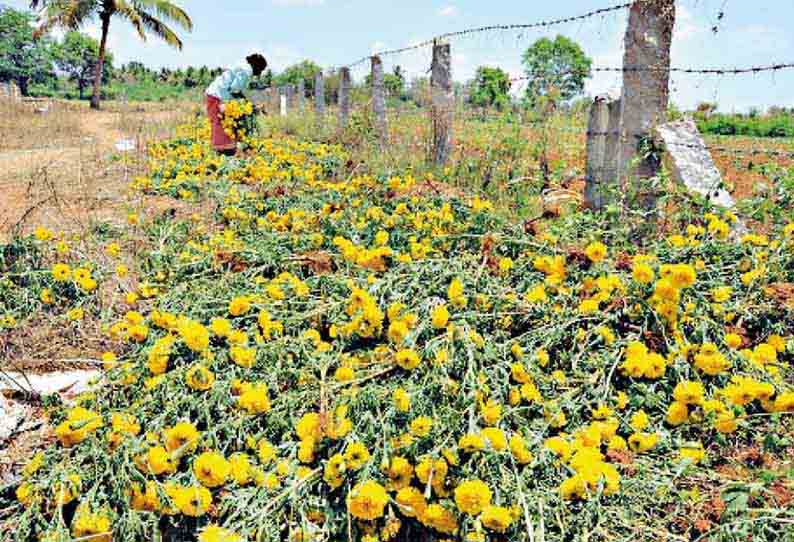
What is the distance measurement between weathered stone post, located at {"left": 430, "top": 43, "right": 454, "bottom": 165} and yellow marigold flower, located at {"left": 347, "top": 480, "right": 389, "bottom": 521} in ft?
17.0

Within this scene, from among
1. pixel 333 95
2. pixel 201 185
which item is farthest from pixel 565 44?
pixel 201 185

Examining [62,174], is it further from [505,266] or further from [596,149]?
[505,266]

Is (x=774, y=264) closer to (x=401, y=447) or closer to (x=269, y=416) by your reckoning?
(x=401, y=447)

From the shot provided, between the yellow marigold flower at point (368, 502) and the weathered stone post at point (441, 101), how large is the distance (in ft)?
17.0

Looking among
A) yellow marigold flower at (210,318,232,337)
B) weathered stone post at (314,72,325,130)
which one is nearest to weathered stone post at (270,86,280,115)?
weathered stone post at (314,72,325,130)

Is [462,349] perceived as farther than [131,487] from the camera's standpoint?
Yes

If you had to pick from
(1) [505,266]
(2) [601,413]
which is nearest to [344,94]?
(1) [505,266]

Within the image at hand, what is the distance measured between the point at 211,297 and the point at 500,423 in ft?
5.27

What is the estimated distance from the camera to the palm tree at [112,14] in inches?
944

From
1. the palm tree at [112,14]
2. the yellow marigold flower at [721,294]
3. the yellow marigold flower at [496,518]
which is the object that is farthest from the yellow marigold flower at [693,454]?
the palm tree at [112,14]

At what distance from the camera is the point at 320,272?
323 centimetres

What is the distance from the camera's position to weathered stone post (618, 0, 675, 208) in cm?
356

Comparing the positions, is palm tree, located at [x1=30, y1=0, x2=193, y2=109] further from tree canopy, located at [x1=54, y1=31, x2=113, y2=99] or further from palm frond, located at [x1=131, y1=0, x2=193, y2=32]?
Answer: tree canopy, located at [x1=54, y1=31, x2=113, y2=99]

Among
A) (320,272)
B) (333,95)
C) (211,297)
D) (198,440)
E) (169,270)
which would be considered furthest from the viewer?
(333,95)
